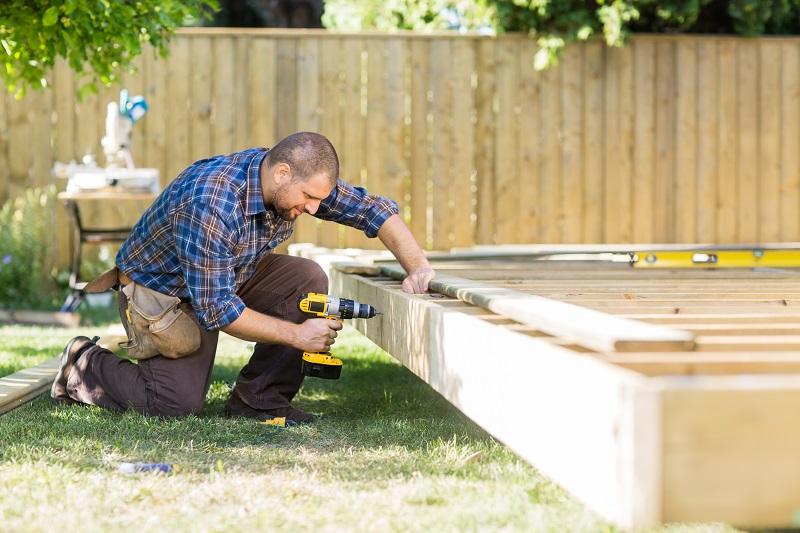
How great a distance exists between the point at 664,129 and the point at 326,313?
18.5 feet

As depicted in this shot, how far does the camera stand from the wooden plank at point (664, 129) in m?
8.59

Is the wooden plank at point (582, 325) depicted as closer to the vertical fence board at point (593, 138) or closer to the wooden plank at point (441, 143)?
the wooden plank at point (441, 143)

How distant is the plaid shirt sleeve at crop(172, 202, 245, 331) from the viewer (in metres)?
3.39

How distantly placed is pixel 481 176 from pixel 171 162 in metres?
2.45

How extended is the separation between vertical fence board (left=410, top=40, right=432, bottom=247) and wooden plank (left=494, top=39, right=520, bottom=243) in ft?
1.86

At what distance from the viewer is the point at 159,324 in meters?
3.72

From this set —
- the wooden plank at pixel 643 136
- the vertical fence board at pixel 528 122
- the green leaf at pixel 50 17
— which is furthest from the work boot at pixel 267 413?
the wooden plank at pixel 643 136

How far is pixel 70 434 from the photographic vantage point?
3361 mm

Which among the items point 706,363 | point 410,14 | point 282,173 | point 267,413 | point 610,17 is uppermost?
point 410,14

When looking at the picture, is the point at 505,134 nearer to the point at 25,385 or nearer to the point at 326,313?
the point at 326,313

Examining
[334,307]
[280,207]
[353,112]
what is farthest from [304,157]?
[353,112]

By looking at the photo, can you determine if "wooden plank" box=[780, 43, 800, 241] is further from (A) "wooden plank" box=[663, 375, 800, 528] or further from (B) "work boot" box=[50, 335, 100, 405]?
(A) "wooden plank" box=[663, 375, 800, 528]

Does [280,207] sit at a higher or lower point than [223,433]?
higher

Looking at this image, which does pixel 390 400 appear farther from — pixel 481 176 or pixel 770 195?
pixel 770 195
